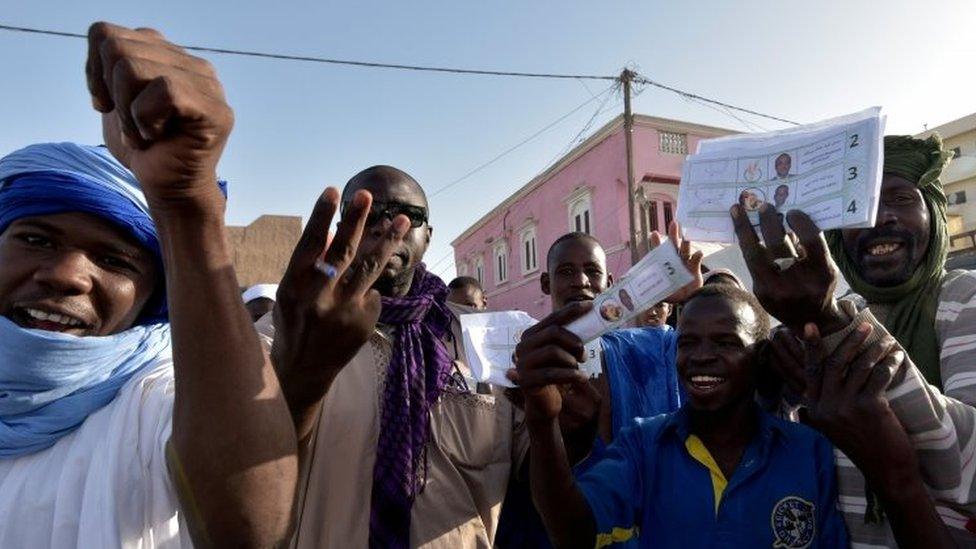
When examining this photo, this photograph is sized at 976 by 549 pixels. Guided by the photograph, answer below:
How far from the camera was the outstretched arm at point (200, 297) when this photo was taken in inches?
32.1

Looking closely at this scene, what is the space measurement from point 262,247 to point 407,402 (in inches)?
276

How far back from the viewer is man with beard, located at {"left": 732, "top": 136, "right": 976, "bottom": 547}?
1.39m

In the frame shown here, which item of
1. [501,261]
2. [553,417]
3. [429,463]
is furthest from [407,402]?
Answer: [501,261]

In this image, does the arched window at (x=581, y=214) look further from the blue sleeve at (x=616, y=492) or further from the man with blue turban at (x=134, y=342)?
the man with blue turban at (x=134, y=342)

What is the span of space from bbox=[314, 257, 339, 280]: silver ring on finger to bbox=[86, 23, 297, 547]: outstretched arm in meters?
0.26

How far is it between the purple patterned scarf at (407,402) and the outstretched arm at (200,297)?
0.75 metres

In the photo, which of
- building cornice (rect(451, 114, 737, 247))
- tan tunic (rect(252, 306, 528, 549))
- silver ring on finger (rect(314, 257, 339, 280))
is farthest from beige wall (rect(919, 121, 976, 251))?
silver ring on finger (rect(314, 257, 339, 280))

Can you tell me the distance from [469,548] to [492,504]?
155mm

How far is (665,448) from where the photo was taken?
2.02 m

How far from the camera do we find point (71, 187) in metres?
1.32

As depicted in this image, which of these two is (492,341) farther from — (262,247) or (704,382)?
(262,247)

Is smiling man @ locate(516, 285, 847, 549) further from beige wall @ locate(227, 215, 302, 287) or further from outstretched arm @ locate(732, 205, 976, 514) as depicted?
beige wall @ locate(227, 215, 302, 287)

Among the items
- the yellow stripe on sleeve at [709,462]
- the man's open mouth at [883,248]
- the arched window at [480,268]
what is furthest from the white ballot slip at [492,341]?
the arched window at [480,268]

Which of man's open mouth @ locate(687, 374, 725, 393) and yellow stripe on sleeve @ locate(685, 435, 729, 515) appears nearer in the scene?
yellow stripe on sleeve @ locate(685, 435, 729, 515)
